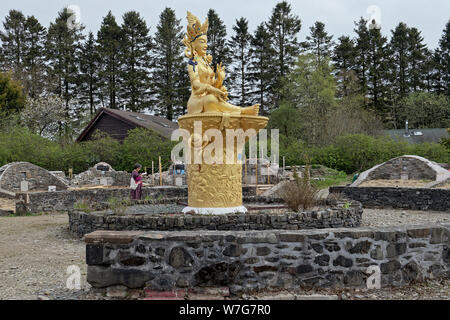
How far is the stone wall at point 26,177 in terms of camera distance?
18828mm

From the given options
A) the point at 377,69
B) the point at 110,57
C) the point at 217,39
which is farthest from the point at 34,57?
the point at 377,69

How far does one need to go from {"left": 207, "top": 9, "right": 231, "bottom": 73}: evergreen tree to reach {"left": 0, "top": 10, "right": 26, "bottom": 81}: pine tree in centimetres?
1830

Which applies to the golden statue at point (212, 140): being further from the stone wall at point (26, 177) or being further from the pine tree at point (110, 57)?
the pine tree at point (110, 57)

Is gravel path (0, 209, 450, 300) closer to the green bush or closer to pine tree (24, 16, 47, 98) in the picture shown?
the green bush

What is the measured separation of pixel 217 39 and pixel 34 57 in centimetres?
1805

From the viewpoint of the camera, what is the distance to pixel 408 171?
58.9 feet

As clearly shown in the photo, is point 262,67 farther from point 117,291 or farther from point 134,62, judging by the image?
point 117,291

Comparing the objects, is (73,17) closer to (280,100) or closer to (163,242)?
(280,100)

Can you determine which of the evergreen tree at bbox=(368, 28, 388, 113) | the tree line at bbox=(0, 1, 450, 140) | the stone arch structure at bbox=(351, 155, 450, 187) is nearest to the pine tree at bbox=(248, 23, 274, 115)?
the tree line at bbox=(0, 1, 450, 140)

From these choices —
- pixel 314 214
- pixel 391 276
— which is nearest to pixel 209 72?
pixel 314 214

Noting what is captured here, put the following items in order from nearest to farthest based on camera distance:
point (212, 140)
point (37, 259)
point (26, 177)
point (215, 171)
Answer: point (37, 259), point (215, 171), point (212, 140), point (26, 177)

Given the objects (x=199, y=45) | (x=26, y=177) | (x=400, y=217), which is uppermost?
(x=199, y=45)

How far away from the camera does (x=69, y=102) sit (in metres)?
37.4

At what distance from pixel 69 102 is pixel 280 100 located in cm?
2023
